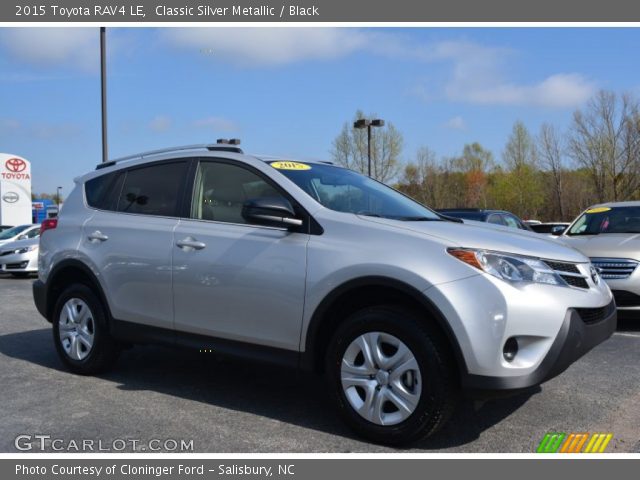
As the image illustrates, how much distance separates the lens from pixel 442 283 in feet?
11.3

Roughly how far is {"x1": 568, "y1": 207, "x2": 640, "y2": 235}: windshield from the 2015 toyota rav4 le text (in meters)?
4.80

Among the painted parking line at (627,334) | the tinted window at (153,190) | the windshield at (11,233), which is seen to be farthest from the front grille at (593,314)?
the windshield at (11,233)

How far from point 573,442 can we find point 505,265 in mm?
1179

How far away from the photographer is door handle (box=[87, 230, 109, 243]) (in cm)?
512

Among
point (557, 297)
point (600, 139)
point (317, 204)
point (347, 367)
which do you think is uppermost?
point (600, 139)

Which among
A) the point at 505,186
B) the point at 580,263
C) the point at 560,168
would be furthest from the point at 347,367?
the point at 505,186

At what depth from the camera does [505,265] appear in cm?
345

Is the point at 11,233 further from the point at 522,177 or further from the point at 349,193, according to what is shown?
the point at 522,177

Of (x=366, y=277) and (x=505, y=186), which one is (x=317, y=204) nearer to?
(x=366, y=277)

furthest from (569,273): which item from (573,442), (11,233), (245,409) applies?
(11,233)

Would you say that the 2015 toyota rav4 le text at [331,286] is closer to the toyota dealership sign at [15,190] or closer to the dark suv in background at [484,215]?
the dark suv in background at [484,215]

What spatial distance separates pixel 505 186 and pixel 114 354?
42953 mm

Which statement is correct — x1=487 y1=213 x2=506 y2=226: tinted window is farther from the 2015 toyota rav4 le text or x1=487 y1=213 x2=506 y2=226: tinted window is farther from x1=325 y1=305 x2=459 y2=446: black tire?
x1=325 y1=305 x2=459 y2=446: black tire

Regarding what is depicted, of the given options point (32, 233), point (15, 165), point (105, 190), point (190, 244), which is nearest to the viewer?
point (190, 244)
